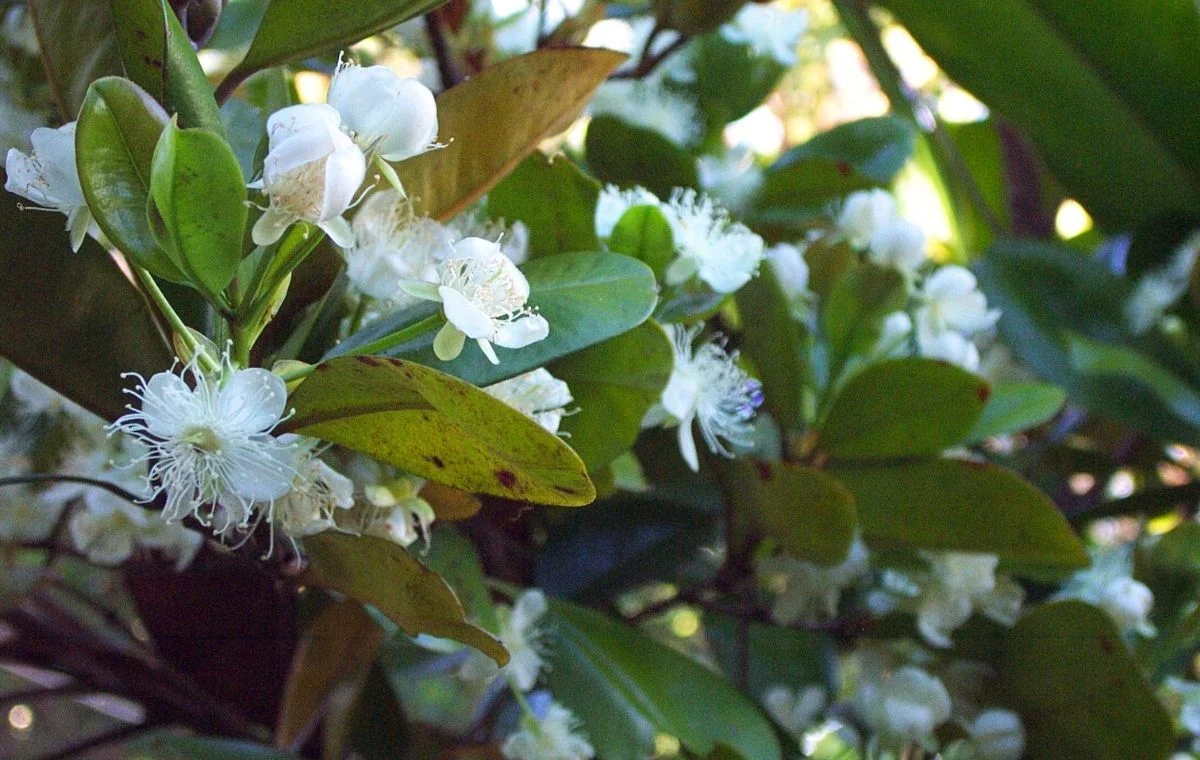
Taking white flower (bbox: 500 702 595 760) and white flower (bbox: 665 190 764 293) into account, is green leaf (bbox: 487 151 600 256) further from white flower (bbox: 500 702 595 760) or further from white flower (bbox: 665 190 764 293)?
white flower (bbox: 500 702 595 760)

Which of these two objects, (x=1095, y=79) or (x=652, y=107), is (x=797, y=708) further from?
(x=1095, y=79)

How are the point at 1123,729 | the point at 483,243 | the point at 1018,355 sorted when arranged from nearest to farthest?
1. the point at 483,243
2. the point at 1123,729
3. the point at 1018,355

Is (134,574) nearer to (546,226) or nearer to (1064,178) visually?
(546,226)

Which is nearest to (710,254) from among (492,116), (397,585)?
(492,116)

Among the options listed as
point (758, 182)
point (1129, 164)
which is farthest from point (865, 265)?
point (1129, 164)

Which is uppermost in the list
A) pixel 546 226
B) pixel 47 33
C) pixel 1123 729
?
pixel 47 33

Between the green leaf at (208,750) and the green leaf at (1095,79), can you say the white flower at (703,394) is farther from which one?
the green leaf at (1095,79)

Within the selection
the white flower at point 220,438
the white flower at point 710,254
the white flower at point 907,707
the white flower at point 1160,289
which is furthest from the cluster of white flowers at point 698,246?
the white flower at point 1160,289
